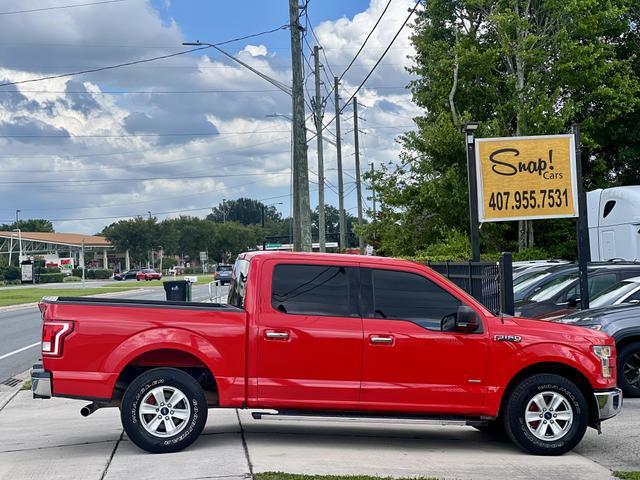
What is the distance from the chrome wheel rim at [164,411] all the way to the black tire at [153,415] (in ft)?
0.05

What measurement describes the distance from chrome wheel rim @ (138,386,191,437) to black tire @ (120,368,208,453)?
2 centimetres

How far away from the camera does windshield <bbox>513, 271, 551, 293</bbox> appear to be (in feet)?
52.5

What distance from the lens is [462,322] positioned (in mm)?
7496

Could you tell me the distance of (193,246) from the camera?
407 feet

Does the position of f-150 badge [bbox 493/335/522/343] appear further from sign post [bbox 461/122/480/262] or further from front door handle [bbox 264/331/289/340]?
sign post [bbox 461/122/480/262]

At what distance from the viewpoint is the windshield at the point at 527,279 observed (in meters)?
16.0

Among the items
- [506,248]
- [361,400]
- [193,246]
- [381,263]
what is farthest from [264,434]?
[193,246]

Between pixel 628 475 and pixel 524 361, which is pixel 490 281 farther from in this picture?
pixel 628 475

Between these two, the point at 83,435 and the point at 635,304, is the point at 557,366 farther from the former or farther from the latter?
the point at 83,435

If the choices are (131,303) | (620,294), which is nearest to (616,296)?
(620,294)

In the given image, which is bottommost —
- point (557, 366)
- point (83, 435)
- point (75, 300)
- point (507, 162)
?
point (83, 435)

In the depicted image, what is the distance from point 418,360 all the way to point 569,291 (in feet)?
24.7

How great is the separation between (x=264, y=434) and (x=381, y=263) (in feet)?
7.07

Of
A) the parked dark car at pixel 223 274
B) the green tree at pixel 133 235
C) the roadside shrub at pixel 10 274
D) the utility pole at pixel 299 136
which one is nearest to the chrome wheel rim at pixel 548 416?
the utility pole at pixel 299 136
